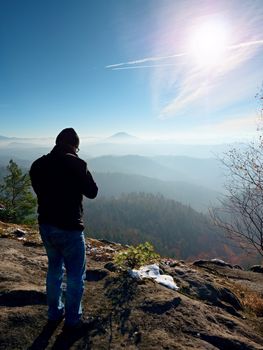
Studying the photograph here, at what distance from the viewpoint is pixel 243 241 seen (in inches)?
440

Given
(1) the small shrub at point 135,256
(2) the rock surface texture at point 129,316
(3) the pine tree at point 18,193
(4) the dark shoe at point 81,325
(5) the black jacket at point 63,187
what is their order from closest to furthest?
(2) the rock surface texture at point 129,316 < (5) the black jacket at point 63,187 < (4) the dark shoe at point 81,325 < (1) the small shrub at point 135,256 < (3) the pine tree at point 18,193

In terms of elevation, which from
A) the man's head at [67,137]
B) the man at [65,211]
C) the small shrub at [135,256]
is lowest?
the small shrub at [135,256]

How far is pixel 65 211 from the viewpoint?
5422 mm

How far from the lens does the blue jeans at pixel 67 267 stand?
215 inches

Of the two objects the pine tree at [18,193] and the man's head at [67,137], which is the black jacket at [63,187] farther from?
the pine tree at [18,193]

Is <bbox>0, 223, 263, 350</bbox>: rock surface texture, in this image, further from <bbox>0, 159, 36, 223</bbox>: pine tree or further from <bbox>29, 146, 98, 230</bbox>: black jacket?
<bbox>0, 159, 36, 223</bbox>: pine tree

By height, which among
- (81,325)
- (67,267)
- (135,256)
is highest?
(67,267)

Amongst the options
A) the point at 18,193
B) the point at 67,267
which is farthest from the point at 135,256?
the point at 18,193

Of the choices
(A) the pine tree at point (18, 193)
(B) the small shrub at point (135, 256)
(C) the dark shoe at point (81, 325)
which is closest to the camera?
(C) the dark shoe at point (81, 325)

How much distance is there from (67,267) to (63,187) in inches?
62.1

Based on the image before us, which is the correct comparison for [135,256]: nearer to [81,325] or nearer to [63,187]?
[81,325]

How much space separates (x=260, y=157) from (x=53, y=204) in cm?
813

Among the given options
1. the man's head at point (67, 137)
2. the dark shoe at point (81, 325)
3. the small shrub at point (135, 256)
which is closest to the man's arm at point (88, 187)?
the man's head at point (67, 137)

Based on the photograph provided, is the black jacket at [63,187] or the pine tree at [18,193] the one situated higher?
the black jacket at [63,187]
